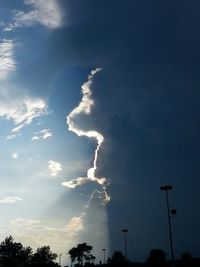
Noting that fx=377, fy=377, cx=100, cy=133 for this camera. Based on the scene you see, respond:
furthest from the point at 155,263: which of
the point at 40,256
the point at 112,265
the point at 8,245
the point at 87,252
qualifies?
the point at 87,252

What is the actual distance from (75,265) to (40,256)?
143 ft

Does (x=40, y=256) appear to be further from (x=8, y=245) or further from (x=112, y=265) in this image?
(x=112, y=265)

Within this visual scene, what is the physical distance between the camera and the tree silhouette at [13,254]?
4577 inches

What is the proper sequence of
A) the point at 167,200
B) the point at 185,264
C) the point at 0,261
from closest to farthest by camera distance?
the point at 167,200, the point at 185,264, the point at 0,261

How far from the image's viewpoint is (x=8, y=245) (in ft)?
394

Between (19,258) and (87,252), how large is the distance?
149 ft

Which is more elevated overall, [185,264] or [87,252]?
[87,252]

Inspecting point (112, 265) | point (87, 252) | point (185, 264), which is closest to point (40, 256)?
point (112, 265)

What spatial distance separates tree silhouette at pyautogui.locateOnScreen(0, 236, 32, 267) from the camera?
116250mm

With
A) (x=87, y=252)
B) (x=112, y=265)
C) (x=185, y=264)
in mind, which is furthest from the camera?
(x=87, y=252)

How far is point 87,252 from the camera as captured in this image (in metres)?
158

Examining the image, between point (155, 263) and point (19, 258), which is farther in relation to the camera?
point (19, 258)

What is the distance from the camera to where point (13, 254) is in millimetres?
118812

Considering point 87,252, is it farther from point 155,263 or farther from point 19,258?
point 155,263
